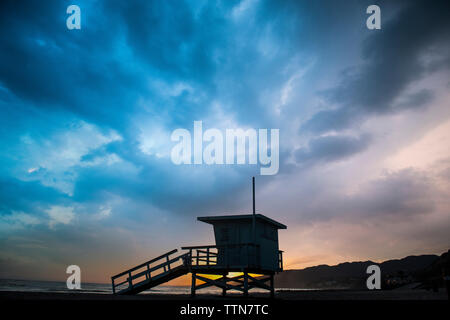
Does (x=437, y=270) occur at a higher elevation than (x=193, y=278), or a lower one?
lower

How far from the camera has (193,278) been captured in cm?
2384
